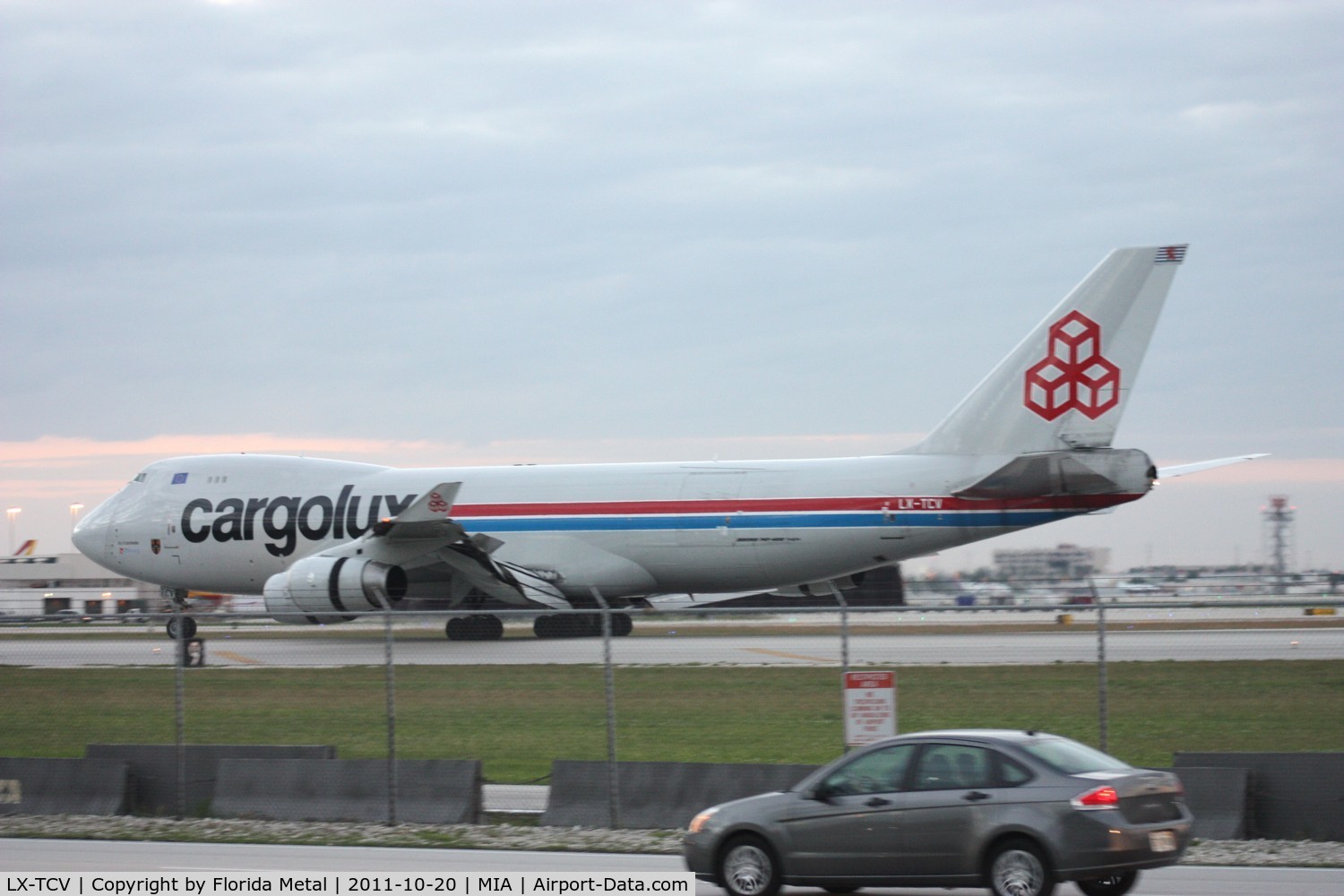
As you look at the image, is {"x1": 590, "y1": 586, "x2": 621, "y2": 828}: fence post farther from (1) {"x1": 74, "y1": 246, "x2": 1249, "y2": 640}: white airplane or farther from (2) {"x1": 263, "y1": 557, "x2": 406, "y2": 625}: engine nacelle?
(2) {"x1": 263, "y1": 557, "x2": 406, "y2": 625}: engine nacelle

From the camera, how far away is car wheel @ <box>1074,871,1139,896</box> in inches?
376

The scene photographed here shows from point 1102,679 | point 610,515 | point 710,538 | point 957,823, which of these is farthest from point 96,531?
point 957,823

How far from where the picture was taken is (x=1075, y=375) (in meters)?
28.2

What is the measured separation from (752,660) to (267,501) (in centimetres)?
2207

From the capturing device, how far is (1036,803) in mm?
9289

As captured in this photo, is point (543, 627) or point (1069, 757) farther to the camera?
point (543, 627)

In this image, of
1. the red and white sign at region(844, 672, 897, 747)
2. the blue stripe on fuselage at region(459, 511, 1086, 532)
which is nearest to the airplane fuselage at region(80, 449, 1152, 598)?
the blue stripe on fuselage at region(459, 511, 1086, 532)

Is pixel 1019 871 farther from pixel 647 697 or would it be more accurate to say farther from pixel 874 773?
pixel 647 697

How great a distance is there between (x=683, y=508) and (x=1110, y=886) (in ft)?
69.6

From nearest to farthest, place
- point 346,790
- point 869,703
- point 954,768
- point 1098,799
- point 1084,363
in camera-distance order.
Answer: point 1098,799 < point 954,768 < point 869,703 < point 346,790 < point 1084,363

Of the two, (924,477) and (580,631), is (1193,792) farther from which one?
(580,631)

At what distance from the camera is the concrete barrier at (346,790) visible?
1391 cm

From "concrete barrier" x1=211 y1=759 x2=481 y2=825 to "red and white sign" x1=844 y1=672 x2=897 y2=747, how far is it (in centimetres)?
359

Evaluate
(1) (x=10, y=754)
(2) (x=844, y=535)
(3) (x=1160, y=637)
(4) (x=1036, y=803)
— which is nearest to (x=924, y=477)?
(2) (x=844, y=535)
